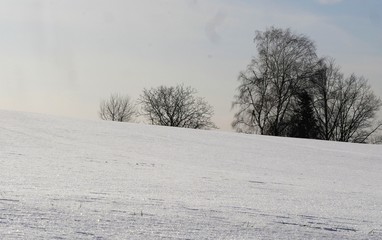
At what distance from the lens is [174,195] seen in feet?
16.6

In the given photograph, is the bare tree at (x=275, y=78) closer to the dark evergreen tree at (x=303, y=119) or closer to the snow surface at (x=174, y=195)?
the dark evergreen tree at (x=303, y=119)

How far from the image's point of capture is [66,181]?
18.1 ft

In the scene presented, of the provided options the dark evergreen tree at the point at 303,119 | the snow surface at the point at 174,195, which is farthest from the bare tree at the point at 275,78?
the snow surface at the point at 174,195

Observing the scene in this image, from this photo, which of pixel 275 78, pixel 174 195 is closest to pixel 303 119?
pixel 275 78

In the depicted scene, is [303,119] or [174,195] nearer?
[174,195]

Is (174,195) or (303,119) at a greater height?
(303,119)

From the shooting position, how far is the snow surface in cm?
378

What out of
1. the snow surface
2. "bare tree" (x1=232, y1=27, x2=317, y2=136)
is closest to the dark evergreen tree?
"bare tree" (x1=232, y1=27, x2=317, y2=136)

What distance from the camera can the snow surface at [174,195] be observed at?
3.78 metres

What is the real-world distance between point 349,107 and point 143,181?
1649 inches

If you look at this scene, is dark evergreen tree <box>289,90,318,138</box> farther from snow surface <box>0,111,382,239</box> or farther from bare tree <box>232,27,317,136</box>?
snow surface <box>0,111,382,239</box>

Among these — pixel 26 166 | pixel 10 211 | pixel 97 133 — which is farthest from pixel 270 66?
pixel 10 211

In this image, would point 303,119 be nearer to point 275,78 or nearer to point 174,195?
point 275,78

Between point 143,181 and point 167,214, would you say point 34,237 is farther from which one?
point 143,181
